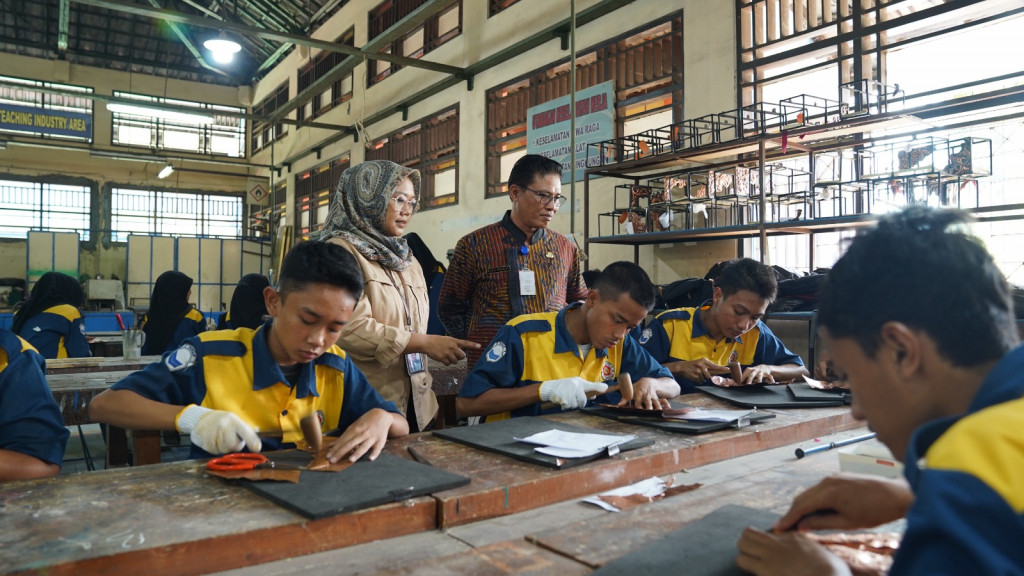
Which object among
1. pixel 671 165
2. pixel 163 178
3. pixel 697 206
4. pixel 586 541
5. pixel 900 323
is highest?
pixel 163 178

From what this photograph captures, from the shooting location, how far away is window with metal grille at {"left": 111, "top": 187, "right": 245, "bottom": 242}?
15.6m

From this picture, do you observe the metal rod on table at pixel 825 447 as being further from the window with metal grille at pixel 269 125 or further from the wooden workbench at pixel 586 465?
the window with metal grille at pixel 269 125

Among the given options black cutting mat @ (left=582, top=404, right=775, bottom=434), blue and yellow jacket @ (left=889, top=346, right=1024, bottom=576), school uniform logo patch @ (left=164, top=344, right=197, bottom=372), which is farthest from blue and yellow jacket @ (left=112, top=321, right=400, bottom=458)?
blue and yellow jacket @ (left=889, top=346, right=1024, bottom=576)

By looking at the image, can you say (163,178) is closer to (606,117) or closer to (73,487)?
(606,117)

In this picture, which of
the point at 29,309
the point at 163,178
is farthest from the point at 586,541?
the point at 163,178

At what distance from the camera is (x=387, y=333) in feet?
6.95

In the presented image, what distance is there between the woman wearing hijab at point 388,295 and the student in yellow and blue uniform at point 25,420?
779mm

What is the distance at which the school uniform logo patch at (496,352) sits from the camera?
90.4 inches

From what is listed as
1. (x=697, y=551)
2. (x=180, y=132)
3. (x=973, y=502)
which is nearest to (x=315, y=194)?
(x=180, y=132)

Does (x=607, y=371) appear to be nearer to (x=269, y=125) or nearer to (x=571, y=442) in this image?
(x=571, y=442)

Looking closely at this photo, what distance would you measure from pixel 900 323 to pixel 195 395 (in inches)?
62.4

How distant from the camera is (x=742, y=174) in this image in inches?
190

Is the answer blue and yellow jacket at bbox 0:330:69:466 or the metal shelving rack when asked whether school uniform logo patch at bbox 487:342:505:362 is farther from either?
the metal shelving rack

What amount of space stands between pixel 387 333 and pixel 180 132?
16.3 metres
